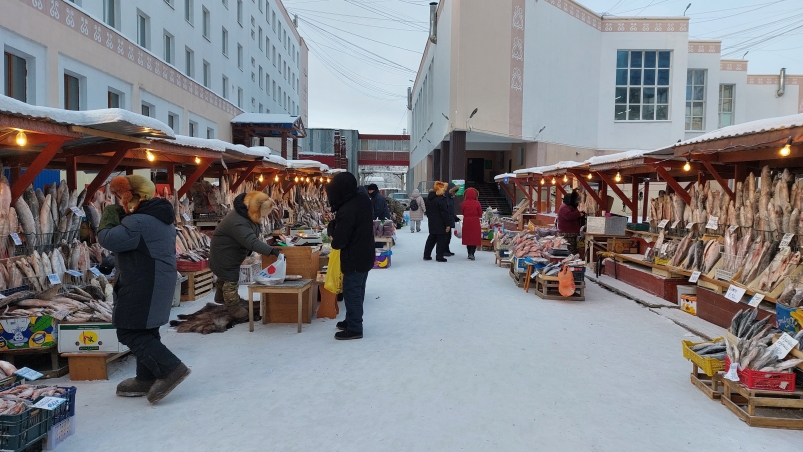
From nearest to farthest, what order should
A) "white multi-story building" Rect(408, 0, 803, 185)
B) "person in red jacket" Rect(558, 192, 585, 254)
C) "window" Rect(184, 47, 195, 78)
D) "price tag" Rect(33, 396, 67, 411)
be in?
"price tag" Rect(33, 396, 67, 411) → "person in red jacket" Rect(558, 192, 585, 254) → "window" Rect(184, 47, 195, 78) → "white multi-story building" Rect(408, 0, 803, 185)

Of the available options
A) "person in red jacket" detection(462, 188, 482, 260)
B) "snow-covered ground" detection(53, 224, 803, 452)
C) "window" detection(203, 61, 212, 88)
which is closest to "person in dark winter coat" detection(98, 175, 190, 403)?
"snow-covered ground" detection(53, 224, 803, 452)

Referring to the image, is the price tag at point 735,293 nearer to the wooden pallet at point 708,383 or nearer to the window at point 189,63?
the wooden pallet at point 708,383

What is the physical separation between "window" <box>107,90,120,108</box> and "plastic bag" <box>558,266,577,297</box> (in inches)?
552

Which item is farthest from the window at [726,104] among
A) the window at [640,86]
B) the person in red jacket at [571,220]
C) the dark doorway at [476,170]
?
the person in red jacket at [571,220]

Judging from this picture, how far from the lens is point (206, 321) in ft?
21.4

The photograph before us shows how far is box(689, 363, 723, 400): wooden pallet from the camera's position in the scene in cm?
444

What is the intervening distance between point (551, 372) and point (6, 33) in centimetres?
1225

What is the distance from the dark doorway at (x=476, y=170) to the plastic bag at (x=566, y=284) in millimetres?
36282

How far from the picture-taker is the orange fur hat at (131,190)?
4.13 meters

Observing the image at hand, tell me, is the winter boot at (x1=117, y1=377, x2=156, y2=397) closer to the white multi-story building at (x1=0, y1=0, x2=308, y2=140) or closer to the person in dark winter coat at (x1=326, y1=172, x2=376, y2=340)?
the person in dark winter coat at (x1=326, y1=172, x2=376, y2=340)

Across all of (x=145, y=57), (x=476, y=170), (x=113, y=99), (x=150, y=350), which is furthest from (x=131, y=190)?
(x=476, y=170)

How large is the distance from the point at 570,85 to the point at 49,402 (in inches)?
1346

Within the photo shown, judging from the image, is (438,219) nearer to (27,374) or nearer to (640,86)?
(27,374)

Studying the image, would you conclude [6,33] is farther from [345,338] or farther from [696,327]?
[696,327]
